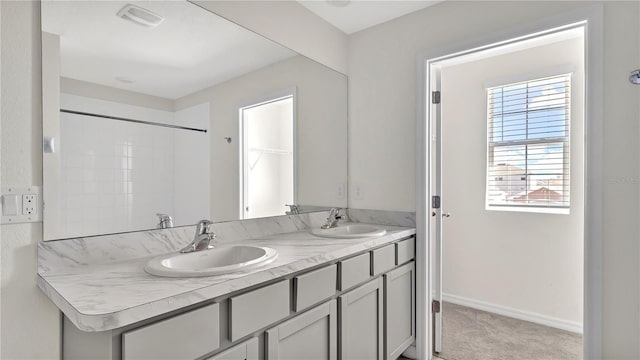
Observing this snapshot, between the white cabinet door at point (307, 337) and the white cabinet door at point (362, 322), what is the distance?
0.22ft

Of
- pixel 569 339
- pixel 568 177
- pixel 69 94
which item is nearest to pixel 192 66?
pixel 69 94

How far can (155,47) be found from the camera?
1509 millimetres

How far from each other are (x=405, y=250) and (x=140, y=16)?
1908mm

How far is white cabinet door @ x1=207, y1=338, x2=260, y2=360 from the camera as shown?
1.06 m

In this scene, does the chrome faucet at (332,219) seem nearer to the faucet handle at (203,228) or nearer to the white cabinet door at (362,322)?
the white cabinet door at (362,322)

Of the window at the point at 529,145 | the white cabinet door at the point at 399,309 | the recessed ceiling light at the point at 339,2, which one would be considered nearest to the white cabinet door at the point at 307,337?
the white cabinet door at the point at 399,309

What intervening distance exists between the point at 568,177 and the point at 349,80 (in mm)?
1953

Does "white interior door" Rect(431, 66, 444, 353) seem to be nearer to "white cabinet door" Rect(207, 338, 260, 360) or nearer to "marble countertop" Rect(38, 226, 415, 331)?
"marble countertop" Rect(38, 226, 415, 331)

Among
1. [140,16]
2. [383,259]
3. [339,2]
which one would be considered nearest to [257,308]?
[383,259]

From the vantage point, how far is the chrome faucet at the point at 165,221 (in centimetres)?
150

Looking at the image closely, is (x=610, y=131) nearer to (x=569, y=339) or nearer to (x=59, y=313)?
(x=569, y=339)

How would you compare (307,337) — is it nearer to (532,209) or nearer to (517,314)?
(517,314)

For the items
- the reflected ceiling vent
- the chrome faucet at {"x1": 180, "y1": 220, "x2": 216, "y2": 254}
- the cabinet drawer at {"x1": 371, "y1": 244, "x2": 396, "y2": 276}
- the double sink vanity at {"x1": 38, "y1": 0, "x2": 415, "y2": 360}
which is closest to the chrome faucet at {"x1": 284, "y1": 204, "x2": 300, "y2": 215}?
the double sink vanity at {"x1": 38, "y1": 0, "x2": 415, "y2": 360}

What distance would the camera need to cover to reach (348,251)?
5.26 ft
